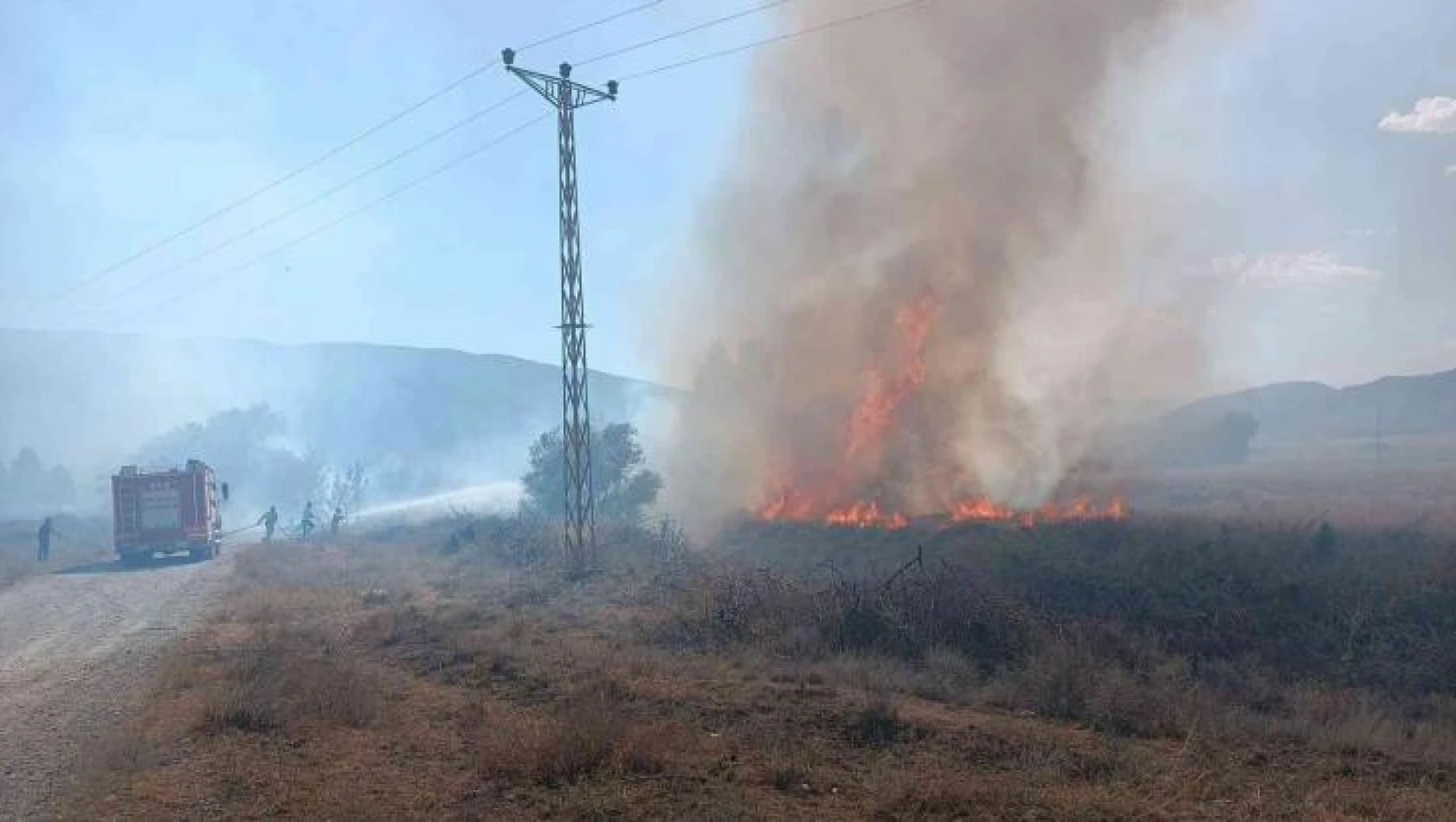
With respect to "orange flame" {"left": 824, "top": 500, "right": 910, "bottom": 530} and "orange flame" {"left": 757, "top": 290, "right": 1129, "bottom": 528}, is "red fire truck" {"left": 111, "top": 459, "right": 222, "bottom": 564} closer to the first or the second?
"orange flame" {"left": 757, "top": 290, "right": 1129, "bottom": 528}

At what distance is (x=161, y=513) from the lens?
33844 millimetres

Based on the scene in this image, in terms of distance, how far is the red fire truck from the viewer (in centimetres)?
3319

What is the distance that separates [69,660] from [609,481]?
26590 mm

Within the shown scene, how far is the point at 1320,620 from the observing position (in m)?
17.8

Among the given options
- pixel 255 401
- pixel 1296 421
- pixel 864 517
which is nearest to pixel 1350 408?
pixel 1296 421

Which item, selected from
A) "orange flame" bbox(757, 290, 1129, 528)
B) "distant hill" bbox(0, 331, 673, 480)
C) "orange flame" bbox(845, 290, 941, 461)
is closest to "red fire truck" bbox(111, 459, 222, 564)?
"orange flame" bbox(757, 290, 1129, 528)

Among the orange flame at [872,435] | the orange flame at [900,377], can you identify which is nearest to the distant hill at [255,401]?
the orange flame at [872,435]

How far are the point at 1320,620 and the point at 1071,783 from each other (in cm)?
1199

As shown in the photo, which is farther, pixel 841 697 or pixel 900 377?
pixel 900 377

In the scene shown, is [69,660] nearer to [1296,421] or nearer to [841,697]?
[841,697]

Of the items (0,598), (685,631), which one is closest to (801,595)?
(685,631)

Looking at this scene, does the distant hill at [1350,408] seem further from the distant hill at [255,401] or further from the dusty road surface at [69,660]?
the dusty road surface at [69,660]

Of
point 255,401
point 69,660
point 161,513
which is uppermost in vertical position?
point 255,401

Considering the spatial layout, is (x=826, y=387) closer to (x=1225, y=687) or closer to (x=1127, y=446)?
(x=1225, y=687)
